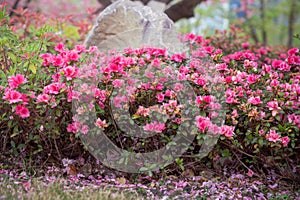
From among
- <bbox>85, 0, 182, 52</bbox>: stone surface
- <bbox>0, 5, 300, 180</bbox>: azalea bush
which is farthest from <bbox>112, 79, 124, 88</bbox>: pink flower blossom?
<bbox>85, 0, 182, 52</bbox>: stone surface

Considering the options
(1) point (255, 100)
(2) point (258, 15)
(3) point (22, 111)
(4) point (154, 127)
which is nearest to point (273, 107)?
(1) point (255, 100)

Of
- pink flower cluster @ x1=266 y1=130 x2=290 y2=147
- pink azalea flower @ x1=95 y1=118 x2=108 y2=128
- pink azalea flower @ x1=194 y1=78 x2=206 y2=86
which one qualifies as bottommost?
pink flower cluster @ x1=266 y1=130 x2=290 y2=147

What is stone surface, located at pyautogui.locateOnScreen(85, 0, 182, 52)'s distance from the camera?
391 cm

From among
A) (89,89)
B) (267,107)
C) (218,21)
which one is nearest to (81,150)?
(89,89)

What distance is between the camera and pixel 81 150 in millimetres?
2953

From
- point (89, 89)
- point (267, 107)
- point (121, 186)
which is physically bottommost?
point (121, 186)

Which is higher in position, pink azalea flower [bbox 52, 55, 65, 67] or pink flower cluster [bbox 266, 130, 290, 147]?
pink azalea flower [bbox 52, 55, 65, 67]

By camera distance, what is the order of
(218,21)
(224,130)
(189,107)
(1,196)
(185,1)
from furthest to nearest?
(218,21), (185,1), (189,107), (224,130), (1,196)

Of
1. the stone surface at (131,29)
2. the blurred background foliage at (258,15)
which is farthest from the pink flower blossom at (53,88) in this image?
the blurred background foliage at (258,15)

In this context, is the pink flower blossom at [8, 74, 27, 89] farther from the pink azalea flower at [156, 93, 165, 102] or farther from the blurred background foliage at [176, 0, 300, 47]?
the blurred background foliage at [176, 0, 300, 47]

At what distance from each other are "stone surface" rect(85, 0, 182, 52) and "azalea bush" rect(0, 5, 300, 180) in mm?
864

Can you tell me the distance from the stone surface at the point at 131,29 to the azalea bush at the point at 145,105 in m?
0.86

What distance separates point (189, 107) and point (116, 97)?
46 cm

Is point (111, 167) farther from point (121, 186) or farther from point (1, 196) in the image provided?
point (1, 196)
